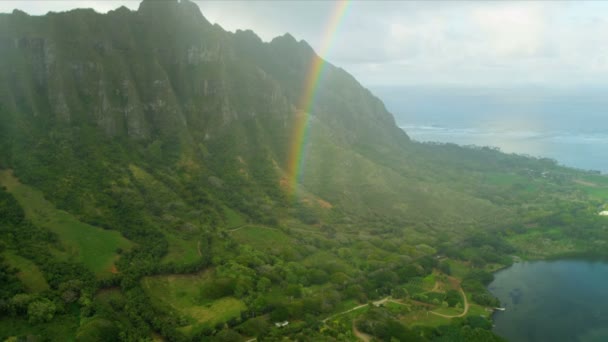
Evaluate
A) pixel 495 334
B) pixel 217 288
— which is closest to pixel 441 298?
pixel 495 334

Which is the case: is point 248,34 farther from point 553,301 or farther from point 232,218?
point 553,301

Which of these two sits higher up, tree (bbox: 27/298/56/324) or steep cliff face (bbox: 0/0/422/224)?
steep cliff face (bbox: 0/0/422/224)

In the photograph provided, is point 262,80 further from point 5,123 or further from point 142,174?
point 5,123

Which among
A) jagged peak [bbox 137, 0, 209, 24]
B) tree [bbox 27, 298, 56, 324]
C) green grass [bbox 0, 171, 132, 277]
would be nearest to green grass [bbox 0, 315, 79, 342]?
tree [bbox 27, 298, 56, 324]

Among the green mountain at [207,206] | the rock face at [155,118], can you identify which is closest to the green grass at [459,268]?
the green mountain at [207,206]

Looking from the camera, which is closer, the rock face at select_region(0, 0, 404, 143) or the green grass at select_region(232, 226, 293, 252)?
the green grass at select_region(232, 226, 293, 252)

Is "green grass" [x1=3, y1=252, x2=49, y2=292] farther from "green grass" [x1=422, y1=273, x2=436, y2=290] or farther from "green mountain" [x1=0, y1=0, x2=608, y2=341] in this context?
"green grass" [x1=422, y1=273, x2=436, y2=290]
